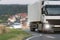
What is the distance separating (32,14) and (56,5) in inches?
204

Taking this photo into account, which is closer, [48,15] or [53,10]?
[48,15]

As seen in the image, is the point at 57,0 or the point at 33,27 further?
the point at 33,27

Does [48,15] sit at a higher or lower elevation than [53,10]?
lower

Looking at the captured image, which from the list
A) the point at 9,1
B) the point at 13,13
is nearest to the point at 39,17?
the point at 9,1

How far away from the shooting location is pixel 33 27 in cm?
3706

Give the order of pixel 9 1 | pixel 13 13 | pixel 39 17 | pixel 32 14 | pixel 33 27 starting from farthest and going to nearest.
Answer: pixel 13 13
pixel 9 1
pixel 33 27
pixel 32 14
pixel 39 17

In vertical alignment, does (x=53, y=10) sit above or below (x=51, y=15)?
above

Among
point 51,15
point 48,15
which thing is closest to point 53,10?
point 51,15

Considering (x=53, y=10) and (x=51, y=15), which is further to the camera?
(x=53, y=10)

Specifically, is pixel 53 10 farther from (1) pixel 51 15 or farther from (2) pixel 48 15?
(2) pixel 48 15

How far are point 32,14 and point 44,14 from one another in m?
4.80

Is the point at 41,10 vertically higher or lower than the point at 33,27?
higher

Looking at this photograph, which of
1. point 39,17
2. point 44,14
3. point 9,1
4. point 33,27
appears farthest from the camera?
point 9,1

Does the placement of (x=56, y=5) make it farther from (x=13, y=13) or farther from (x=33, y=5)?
(x=13, y=13)
